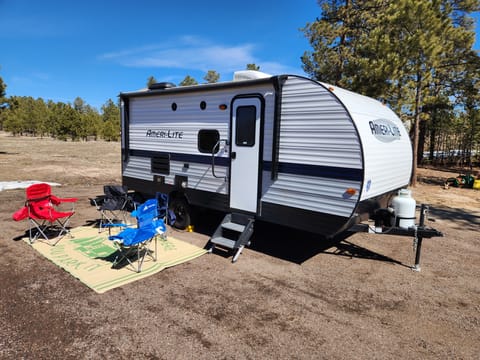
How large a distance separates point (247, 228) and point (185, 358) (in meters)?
2.83

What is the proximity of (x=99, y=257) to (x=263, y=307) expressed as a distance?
3.06 metres

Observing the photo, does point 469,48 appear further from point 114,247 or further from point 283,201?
point 114,247

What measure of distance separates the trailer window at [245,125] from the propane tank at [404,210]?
8.71 feet

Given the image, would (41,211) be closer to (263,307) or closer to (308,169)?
(263,307)

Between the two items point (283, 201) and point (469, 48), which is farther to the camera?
point (469, 48)

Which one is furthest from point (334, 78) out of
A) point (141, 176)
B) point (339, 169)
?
point (339, 169)

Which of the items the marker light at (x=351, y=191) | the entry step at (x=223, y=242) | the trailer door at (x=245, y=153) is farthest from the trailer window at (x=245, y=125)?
the marker light at (x=351, y=191)

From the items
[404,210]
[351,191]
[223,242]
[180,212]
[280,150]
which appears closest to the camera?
[351,191]

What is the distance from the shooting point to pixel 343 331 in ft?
12.8

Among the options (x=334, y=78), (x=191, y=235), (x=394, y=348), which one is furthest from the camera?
(x=334, y=78)

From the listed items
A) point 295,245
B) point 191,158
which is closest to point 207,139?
point 191,158

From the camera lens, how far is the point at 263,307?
172 inches

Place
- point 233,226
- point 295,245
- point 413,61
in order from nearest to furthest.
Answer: point 233,226 < point 295,245 < point 413,61

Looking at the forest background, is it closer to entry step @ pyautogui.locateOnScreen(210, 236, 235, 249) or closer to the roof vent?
the roof vent
